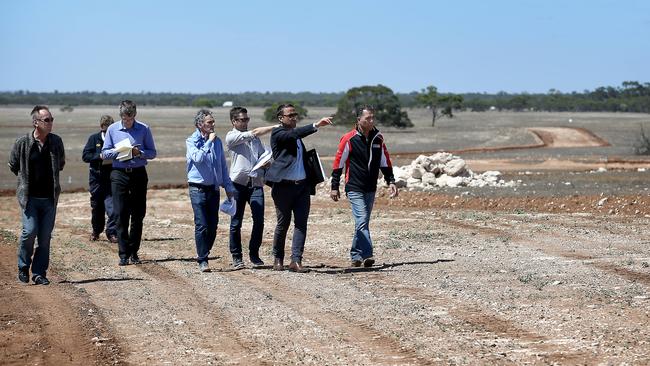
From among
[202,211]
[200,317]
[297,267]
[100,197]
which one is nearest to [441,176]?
[100,197]

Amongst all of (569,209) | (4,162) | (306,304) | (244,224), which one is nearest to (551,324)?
(306,304)

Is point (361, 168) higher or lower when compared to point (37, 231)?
higher

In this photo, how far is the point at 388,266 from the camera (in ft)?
42.9

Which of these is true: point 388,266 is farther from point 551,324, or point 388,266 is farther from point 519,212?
point 519,212

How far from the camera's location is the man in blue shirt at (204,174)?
496 inches

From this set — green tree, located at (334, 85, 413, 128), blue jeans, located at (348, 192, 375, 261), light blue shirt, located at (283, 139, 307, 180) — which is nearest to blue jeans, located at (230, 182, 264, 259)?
light blue shirt, located at (283, 139, 307, 180)

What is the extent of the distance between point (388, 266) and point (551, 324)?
4.07 meters

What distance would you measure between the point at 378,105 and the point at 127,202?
218ft

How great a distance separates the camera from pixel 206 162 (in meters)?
12.6

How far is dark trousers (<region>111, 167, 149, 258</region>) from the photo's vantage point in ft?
44.2

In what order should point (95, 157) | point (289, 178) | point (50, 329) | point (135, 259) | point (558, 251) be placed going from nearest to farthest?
point (50, 329)
point (289, 178)
point (135, 259)
point (558, 251)
point (95, 157)

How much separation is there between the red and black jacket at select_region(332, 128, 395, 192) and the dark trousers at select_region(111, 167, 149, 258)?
2.45m

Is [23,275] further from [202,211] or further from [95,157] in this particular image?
[95,157]

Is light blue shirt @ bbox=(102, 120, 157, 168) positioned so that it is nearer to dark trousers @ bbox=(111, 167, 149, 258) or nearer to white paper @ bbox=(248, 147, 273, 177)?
dark trousers @ bbox=(111, 167, 149, 258)
